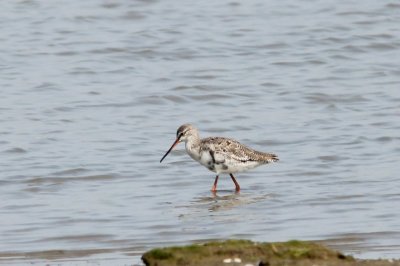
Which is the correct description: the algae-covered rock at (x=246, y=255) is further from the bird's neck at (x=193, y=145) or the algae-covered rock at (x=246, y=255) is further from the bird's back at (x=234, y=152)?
the bird's neck at (x=193, y=145)

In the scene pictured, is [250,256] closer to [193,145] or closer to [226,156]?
[226,156]

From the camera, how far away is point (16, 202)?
11.8 meters

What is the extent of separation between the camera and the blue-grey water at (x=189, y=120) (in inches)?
411

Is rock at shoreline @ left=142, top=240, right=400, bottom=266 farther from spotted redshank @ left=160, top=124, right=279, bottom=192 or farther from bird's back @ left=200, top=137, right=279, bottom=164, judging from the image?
bird's back @ left=200, top=137, right=279, bottom=164

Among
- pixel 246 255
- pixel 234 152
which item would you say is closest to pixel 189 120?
pixel 234 152

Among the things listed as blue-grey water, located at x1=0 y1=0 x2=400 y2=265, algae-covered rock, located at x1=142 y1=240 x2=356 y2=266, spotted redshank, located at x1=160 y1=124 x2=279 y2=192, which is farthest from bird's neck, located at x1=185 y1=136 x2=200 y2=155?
algae-covered rock, located at x1=142 y1=240 x2=356 y2=266

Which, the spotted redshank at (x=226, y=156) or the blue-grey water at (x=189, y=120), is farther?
the spotted redshank at (x=226, y=156)

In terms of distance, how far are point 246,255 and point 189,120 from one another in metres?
8.64

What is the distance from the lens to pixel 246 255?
24.6ft

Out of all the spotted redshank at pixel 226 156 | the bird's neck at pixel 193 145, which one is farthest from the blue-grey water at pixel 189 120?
the bird's neck at pixel 193 145

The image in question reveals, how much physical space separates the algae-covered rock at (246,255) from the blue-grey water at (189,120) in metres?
1.24

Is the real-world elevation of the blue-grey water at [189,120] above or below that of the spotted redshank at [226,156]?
below

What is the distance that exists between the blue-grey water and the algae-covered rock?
48.7 inches

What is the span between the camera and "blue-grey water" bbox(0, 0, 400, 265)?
1044cm
